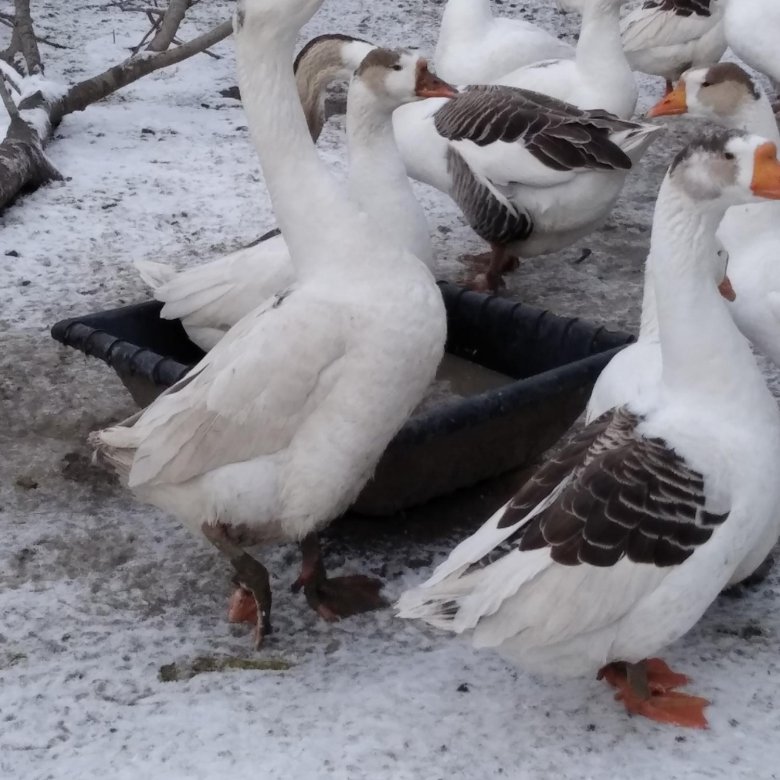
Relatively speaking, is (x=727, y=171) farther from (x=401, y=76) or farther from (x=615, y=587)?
(x=401, y=76)

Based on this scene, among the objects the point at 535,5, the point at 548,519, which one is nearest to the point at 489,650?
the point at 548,519

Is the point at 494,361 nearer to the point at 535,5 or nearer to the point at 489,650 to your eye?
the point at 489,650

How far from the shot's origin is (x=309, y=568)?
10.2 feet

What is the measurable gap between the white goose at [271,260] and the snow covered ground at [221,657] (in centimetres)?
49

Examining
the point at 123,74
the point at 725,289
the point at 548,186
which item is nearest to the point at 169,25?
the point at 123,74

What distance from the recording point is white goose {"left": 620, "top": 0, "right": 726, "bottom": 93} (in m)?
7.23

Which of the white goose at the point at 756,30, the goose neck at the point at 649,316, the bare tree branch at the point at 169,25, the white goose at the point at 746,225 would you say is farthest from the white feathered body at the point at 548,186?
the bare tree branch at the point at 169,25

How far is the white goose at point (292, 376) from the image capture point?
283 cm

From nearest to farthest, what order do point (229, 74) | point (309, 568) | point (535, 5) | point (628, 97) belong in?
point (309, 568) < point (628, 97) < point (229, 74) < point (535, 5)

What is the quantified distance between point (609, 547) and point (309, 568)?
0.97m

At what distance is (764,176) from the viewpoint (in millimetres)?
2580

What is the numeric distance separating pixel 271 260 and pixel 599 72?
A: 235 cm

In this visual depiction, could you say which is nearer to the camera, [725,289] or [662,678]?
[662,678]

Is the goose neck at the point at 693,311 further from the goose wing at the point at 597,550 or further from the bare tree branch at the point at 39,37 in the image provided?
the bare tree branch at the point at 39,37
